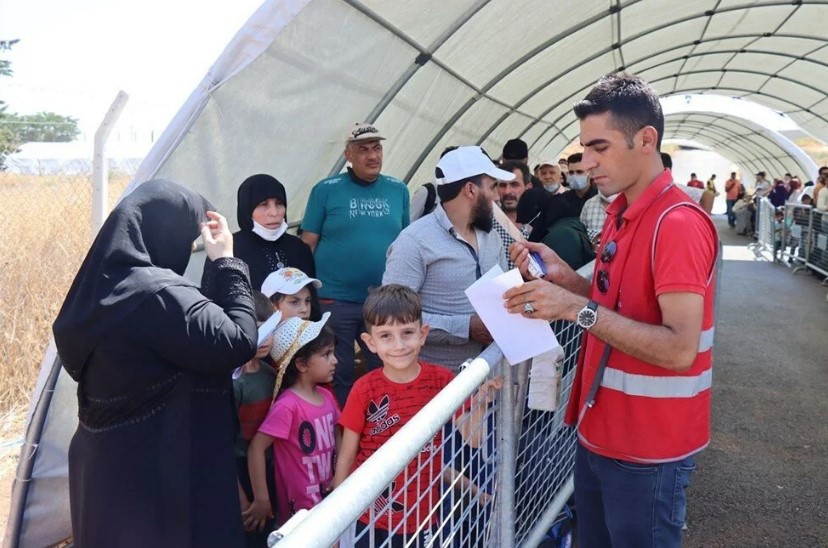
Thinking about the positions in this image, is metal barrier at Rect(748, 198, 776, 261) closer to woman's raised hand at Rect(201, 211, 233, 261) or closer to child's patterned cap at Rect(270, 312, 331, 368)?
child's patterned cap at Rect(270, 312, 331, 368)

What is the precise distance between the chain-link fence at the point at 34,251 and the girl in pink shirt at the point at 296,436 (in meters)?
3.52

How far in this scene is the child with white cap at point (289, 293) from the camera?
11.2ft

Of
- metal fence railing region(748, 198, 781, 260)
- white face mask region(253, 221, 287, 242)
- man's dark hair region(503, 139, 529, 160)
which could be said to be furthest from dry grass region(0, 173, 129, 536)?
metal fence railing region(748, 198, 781, 260)

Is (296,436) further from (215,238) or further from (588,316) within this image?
(588,316)

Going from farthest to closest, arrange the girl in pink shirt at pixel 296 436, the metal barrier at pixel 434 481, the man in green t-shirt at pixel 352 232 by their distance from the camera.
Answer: the man in green t-shirt at pixel 352 232 → the girl in pink shirt at pixel 296 436 → the metal barrier at pixel 434 481

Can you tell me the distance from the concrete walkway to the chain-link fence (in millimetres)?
5059

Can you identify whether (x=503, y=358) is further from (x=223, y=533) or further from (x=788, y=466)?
(x=788, y=466)

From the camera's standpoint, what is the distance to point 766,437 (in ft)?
16.9

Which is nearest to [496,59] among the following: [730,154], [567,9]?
[567,9]

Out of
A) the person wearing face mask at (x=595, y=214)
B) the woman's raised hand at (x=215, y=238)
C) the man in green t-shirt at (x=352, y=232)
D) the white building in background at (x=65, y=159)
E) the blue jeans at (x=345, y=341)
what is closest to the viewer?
the woman's raised hand at (x=215, y=238)

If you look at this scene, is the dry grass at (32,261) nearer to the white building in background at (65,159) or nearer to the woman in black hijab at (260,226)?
the white building in background at (65,159)

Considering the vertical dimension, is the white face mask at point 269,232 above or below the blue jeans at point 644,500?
above

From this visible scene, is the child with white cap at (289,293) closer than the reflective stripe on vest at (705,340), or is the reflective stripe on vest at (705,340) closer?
the reflective stripe on vest at (705,340)

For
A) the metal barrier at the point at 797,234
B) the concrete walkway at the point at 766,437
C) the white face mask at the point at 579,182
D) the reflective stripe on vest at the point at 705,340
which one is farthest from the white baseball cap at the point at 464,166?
the metal barrier at the point at 797,234
